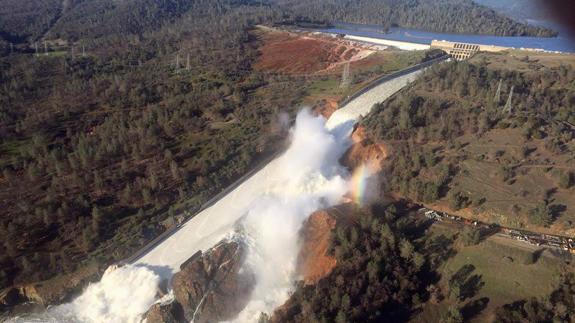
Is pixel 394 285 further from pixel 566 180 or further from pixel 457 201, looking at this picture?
pixel 566 180

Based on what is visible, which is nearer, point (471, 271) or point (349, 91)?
point (471, 271)

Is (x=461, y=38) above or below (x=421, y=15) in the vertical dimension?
below

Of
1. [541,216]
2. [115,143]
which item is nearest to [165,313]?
[115,143]

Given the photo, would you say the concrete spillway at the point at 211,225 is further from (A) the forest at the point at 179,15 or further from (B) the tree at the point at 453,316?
(A) the forest at the point at 179,15

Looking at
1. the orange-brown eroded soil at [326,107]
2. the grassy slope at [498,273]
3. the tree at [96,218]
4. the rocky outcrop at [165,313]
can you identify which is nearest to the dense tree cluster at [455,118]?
the grassy slope at [498,273]

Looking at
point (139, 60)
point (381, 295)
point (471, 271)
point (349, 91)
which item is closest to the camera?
point (381, 295)

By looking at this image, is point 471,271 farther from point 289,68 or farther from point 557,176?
point 289,68

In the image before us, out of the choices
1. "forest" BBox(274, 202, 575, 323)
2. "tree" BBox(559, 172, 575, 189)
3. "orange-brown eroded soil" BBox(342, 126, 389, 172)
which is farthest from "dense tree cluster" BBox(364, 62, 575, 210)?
"forest" BBox(274, 202, 575, 323)

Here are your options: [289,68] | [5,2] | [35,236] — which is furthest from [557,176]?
[5,2]
